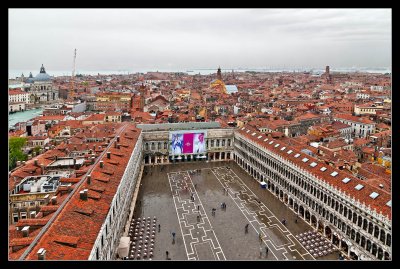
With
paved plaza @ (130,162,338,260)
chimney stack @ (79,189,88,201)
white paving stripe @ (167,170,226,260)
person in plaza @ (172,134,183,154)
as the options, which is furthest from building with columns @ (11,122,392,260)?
person in plaza @ (172,134,183,154)

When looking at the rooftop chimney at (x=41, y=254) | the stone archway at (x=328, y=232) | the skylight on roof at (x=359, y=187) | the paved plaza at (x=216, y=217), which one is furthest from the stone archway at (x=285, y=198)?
the rooftop chimney at (x=41, y=254)

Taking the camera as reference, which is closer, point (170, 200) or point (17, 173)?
point (17, 173)

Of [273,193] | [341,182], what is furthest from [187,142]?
[341,182]

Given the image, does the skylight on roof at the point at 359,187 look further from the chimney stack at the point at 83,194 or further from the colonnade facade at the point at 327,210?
the chimney stack at the point at 83,194

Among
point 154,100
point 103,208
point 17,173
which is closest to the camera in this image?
point 103,208

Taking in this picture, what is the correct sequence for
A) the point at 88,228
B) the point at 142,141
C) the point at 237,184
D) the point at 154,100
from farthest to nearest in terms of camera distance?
1. the point at 154,100
2. the point at 142,141
3. the point at 237,184
4. the point at 88,228

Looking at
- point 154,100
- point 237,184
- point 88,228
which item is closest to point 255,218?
point 237,184

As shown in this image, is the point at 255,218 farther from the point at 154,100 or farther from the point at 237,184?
the point at 154,100
